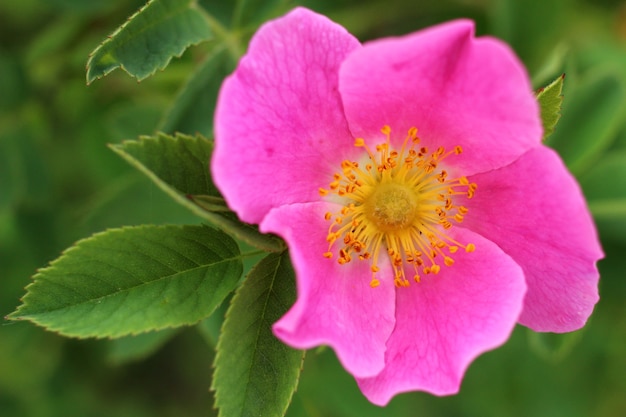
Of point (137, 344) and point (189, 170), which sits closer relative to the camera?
point (189, 170)

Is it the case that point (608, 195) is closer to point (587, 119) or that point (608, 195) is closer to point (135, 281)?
point (587, 119)

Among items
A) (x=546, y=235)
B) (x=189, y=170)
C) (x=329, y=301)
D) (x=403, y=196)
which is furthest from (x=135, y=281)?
(x=546, y=235)

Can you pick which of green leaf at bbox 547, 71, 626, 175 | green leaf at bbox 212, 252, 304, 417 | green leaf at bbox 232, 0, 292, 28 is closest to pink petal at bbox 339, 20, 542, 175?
green leaf at bbox 212, 252, 304, 417

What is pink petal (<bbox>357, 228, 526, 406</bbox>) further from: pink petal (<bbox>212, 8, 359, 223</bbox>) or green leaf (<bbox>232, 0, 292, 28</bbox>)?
green leaf (<bbox>232, 0, 292, 28</bbox>)

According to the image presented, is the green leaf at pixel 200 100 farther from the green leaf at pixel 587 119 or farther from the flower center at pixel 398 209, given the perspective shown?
the green leaf at pixel 587 119

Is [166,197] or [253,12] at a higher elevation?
[253,12]

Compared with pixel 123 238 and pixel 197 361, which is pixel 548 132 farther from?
pixel 197 361

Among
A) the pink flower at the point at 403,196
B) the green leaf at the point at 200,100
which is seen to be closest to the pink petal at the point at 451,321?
the pink flower at the point at 403,196

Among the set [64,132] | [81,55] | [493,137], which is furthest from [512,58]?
[64,132]
